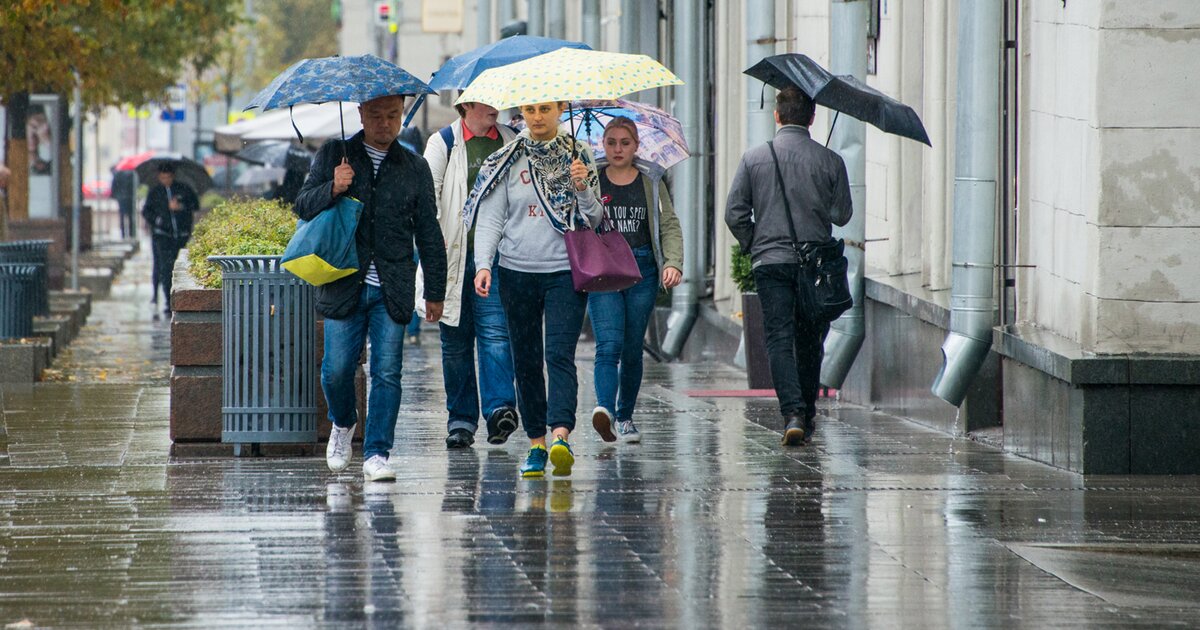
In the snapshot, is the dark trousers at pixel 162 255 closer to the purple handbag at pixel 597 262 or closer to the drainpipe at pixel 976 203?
the drainpipe at pixel 976 203

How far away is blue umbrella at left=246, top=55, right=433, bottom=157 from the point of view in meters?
8.52

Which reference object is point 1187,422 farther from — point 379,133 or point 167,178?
point 167,178

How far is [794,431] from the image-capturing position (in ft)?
32.9

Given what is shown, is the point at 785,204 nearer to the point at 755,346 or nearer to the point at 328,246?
the point at 328,246

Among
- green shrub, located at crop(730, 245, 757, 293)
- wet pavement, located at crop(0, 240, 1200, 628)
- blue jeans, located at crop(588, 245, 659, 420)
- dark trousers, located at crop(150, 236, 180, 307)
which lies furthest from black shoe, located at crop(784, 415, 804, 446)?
dark trousers, located at crop(150, 236, 180, 307)

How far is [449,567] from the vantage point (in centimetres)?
697

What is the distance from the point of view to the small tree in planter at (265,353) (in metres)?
9.52

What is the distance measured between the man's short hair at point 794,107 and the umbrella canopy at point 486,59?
0.98 metres

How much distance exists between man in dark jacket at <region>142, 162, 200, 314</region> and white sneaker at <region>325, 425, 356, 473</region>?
15750 millimetres

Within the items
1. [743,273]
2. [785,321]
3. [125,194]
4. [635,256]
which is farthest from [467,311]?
[125,194]

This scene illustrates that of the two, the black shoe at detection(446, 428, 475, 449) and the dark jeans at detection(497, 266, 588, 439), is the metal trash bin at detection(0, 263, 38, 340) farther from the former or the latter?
the dark jeans at detection(497, 266, 588, 439)

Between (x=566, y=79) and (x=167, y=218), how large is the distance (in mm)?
16761

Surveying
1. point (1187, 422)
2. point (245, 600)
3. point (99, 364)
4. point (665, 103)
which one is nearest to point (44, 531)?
point (245, 600)

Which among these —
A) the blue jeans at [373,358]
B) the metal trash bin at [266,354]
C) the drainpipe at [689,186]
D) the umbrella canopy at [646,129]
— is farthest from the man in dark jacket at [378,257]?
the drainpipe at [689,186]
